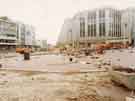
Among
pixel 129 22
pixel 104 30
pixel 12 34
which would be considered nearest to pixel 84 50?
pixel 12 34

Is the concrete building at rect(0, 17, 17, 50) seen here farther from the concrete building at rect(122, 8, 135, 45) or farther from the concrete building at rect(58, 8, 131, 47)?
the concrete building at rect(122, 8, 135, 45)

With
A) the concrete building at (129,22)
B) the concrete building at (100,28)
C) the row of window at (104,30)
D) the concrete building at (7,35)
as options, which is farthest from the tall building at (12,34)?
the concrete building at (129,22)

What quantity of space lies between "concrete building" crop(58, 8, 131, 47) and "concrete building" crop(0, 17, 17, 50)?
148 ft

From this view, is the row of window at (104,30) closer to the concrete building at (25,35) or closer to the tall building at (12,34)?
the concrete building at (25,35)

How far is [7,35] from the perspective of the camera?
219ft

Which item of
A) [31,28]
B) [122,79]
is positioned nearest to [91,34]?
[31,28]

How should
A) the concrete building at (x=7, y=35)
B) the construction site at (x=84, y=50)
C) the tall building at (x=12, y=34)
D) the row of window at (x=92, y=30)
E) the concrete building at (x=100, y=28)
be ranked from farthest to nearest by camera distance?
1. the row of window at (x=92, y=30)
2. the concrete building at (x=100, y=28)
3. the tall building at (x=12, y=34)
4. the concrete building at (x=7, y=35)
5. the construction site at (x=84, y=50)

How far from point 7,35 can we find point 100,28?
58313mm

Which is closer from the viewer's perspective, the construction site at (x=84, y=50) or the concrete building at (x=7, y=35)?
the construction site at (x=84, y=50)

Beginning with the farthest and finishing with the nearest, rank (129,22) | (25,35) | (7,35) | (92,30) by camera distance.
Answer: (92,30), (129,22), (25,35), (7,35)

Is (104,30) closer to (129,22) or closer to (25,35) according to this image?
(129,22)

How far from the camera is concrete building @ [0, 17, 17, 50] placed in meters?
64.2

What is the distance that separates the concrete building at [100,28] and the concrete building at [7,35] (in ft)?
148

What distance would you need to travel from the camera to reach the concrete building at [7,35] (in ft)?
211
